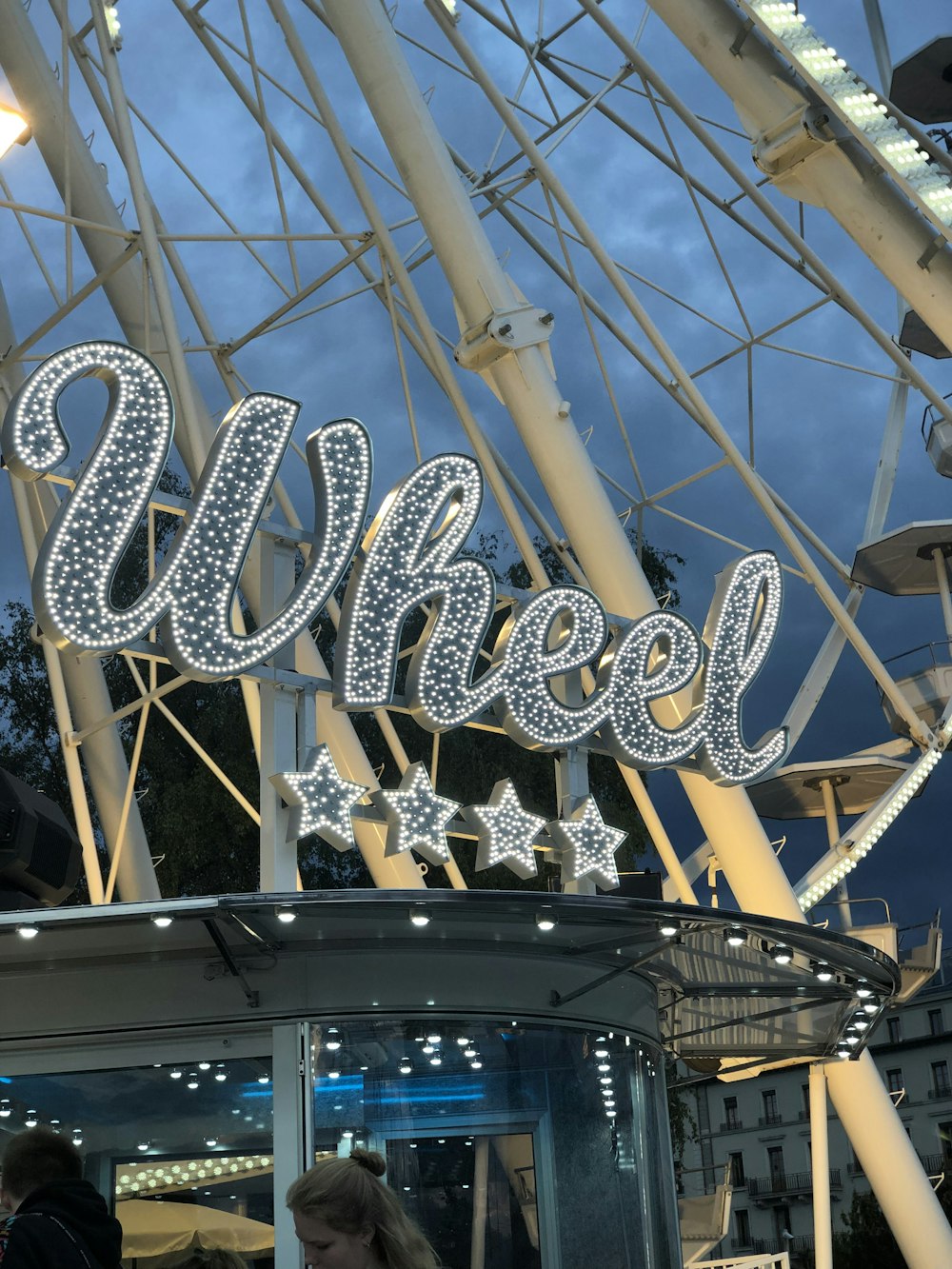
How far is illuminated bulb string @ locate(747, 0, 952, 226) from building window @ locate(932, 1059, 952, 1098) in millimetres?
62729

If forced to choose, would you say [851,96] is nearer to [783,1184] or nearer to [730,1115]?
[783,1184]

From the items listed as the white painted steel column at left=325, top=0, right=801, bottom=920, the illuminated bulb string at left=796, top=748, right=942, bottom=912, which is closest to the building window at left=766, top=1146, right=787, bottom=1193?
the illuminated bulb string at left=796, top=748, right=942, bottom=912

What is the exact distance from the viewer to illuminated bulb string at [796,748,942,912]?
1655 cm

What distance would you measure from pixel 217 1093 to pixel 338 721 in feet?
23.9

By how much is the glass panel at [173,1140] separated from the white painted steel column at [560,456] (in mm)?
5977

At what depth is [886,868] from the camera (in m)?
112

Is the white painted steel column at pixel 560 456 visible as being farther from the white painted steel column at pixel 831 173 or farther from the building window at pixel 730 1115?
the building window at pixel 730 1115

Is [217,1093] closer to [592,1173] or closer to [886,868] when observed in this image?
[592,1173]

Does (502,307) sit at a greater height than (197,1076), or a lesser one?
greater

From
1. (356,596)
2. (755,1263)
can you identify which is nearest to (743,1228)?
(755,1263)

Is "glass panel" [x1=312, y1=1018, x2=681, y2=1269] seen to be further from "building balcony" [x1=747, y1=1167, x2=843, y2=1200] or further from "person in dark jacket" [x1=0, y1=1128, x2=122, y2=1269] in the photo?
"building balcony" [x1=747, y1=1167, x2=843, y2=1200]

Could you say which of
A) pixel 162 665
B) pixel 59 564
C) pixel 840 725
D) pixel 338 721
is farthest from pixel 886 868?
pixel 59 564

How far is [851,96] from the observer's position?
8.70 meters

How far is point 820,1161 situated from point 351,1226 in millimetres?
11214
